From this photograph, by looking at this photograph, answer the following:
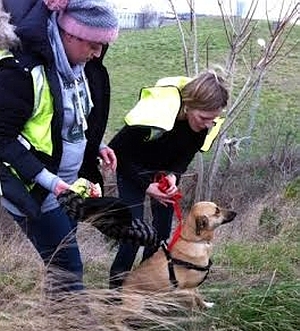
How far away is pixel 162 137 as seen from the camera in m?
4.39

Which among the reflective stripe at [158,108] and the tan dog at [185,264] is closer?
the reflective stripe at [158,108]

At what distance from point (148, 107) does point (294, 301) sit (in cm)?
136

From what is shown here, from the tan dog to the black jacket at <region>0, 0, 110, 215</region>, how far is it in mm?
864

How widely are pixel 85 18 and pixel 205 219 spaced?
175cm

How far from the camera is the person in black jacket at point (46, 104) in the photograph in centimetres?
338

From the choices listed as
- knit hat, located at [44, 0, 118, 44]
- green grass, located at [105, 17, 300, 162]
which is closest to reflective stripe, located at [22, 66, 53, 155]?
knit hat, located at [44, 0, 118, 44]

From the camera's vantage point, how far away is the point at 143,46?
22094mm

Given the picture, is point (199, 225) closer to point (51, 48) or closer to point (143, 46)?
point (51, 48)

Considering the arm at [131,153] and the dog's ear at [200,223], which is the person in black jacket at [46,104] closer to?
the arm at [131,153]

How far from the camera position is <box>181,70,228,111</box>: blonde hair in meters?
4.18

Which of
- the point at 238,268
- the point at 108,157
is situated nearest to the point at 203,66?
the point at 238,268

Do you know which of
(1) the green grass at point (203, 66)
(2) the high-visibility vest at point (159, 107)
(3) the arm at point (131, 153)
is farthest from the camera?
(1) the green grass at point (203, 66)

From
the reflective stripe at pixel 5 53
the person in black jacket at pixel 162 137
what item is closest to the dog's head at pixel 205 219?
the person in black jacket at pixel 162 137

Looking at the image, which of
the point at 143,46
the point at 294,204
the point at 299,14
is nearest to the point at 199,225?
the point at 294,204
